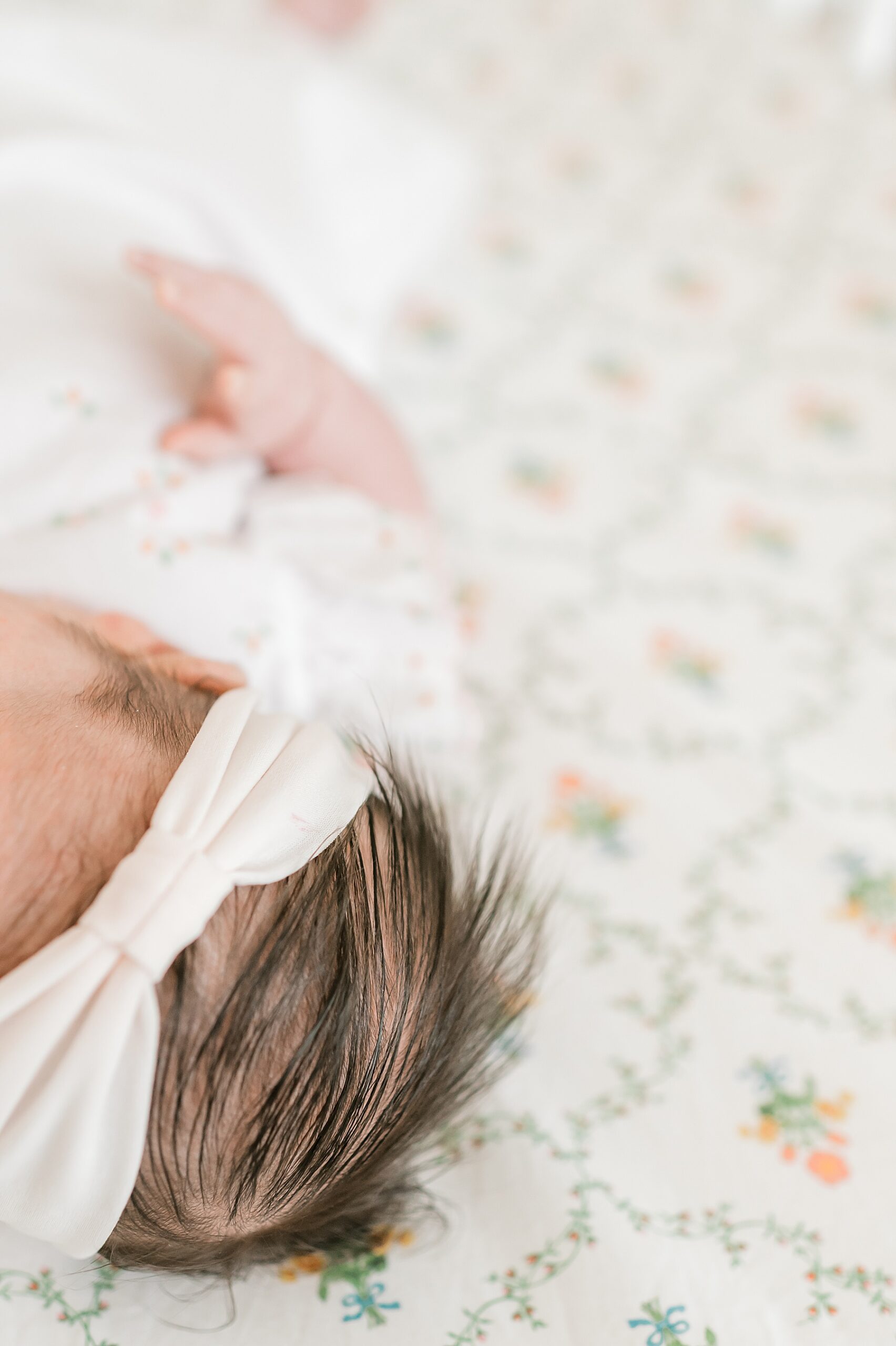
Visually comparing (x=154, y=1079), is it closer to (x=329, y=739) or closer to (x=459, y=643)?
(x=329, y=739)

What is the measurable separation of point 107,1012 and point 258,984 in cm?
7

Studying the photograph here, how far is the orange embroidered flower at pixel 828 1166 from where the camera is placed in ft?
2.13

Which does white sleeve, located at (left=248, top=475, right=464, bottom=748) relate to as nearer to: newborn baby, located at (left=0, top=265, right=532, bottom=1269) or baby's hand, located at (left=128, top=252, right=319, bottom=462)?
baby's hand, located at (left=128, top=252, right=319, bottom=462)

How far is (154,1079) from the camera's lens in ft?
1.67

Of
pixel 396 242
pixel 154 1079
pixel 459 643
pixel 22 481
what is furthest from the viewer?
pixel 396 242

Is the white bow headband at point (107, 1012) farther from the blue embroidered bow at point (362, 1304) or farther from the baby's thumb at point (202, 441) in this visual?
the baby's thumb at point (202, 441)

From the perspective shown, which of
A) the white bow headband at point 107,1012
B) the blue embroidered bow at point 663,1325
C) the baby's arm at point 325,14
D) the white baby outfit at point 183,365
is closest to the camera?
the white bow headband at point 107,1012

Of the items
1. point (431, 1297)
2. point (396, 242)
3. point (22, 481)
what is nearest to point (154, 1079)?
point (431, 1297)

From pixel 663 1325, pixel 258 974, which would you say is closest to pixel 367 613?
pixel 258 974

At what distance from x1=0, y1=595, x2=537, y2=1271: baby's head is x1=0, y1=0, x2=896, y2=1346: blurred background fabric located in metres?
0.09

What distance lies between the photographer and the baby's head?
52cm

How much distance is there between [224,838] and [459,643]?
1.41 feet

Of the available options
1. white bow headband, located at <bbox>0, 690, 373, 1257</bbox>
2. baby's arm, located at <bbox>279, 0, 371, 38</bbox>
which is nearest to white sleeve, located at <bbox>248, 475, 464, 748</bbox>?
white bow headband, located at <bbox>0, 690, 373, 1257</bbox>

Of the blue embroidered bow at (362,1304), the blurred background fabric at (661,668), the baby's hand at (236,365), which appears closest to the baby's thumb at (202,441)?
the baby's hand at (236,365)
